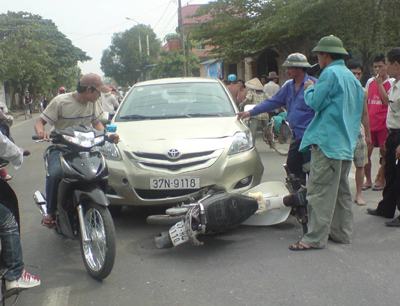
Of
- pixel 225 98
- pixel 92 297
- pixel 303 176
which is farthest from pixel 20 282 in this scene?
pixel 225 98

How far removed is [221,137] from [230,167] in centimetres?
36

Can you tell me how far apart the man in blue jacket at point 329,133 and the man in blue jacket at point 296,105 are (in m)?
0.49

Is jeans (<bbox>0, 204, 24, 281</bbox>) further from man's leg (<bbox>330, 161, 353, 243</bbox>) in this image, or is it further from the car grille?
man's leg (<bbox>330, 161, 353, 243</bbox>)

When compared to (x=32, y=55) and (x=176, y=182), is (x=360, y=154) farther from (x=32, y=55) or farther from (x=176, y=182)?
(x=32, y=55)

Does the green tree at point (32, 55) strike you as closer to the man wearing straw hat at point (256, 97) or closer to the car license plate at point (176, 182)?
the man wearing straw hat at point (256, 97)

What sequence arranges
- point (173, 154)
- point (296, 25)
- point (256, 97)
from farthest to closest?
1. point (296, 25)
2. point (256, 97)
3. point (173, 154)

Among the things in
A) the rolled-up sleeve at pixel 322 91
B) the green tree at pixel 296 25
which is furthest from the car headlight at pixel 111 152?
the green tree at pixel 296 25

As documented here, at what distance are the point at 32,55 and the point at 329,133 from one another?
139 ft

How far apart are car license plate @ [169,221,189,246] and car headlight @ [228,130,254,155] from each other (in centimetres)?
110

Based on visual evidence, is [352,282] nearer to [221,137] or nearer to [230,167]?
[230,167]

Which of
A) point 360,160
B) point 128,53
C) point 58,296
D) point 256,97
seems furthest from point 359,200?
point 128,53

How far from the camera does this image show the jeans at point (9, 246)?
11.1 feet

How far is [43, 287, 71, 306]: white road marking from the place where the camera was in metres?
3.64

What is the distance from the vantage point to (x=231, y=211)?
14.9 feet
